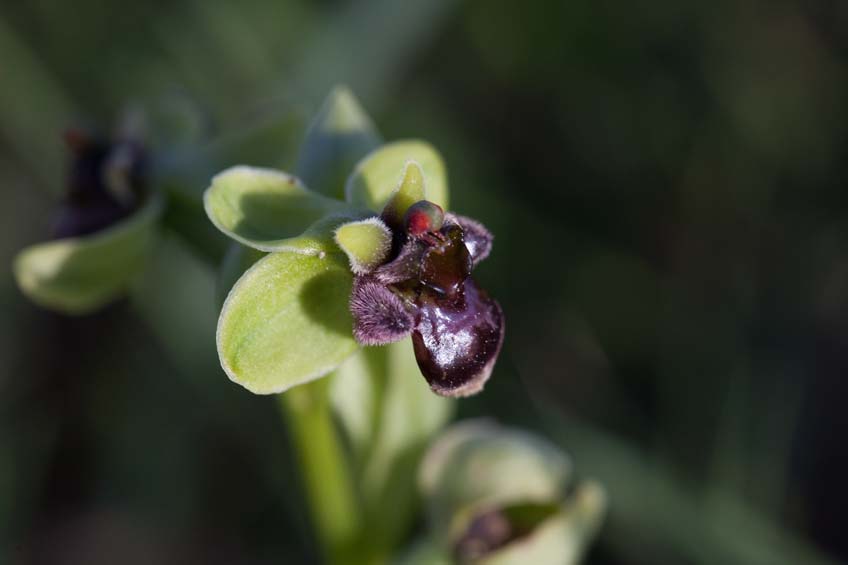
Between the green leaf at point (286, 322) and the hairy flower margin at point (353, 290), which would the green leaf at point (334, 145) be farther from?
the green leaf at point (286, 322)

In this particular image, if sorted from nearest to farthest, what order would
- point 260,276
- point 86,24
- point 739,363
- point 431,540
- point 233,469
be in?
point 260,276, point 431,540, point 739,363, point 233,469, point 86,24

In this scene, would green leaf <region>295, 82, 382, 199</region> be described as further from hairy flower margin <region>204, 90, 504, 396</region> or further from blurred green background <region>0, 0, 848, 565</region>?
blurred green background <region>0, 0, 848, 565</region>

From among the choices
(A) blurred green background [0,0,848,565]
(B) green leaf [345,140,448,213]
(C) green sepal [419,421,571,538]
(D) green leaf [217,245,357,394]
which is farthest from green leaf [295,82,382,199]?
(A) blurred green background [0,0,848,565]

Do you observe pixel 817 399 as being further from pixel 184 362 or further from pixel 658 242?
pixel 184 362

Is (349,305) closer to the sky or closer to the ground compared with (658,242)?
closer to the sky

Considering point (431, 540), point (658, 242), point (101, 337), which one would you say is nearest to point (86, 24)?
point (101, 337)

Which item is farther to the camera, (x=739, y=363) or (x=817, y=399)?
(x=817, y=399)
